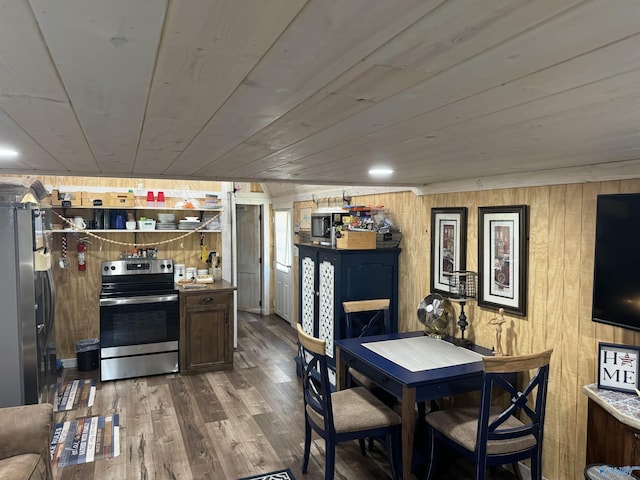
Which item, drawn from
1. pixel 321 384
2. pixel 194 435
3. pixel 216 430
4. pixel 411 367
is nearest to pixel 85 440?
pixel 194 435

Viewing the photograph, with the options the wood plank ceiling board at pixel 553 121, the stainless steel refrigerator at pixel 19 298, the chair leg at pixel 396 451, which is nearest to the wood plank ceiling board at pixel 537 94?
the wood plank ceiling board at pixel 553 121

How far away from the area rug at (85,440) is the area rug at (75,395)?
34cm

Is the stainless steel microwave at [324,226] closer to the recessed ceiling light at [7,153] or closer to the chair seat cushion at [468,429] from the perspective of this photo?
the chair seat cushion at [468,429]

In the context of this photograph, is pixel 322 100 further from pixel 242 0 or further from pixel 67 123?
pixel 67 123

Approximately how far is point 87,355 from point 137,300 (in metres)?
0.94

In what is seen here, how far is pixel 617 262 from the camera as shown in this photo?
2.21m

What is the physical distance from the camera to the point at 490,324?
3.02m

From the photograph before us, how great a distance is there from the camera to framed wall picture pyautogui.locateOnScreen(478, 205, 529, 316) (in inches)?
111

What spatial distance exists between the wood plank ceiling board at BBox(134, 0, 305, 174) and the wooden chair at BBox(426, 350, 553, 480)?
1896 millimetres

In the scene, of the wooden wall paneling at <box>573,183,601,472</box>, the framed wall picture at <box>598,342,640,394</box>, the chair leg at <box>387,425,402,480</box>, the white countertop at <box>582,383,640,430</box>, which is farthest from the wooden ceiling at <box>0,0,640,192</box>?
the chair leg at <box>387,425,402,480</box>

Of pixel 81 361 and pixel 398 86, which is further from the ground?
pixel 398 86

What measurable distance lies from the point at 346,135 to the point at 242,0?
94cm

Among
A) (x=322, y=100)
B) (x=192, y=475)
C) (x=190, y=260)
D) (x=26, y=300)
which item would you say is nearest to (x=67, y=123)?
(x=322, y=100)

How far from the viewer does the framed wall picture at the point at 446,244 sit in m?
3.32
